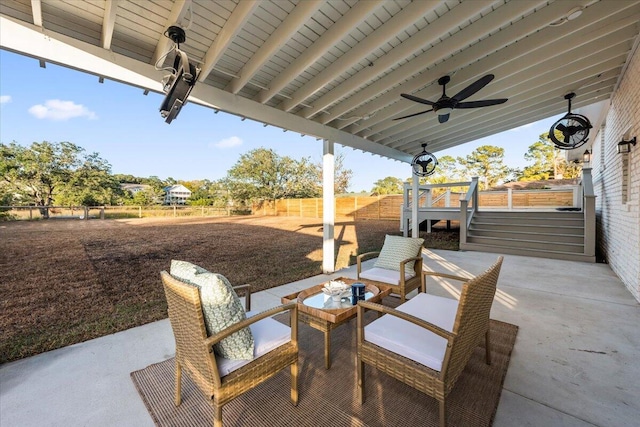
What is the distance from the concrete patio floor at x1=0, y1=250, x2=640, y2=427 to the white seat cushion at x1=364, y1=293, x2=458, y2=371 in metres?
0.57

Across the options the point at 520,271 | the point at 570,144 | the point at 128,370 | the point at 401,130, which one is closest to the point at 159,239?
the point at 128,370

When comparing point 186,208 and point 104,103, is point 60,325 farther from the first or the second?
point 104,103

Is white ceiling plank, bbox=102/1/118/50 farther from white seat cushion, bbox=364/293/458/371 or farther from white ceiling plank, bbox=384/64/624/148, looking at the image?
white ceiling plank, bbox=384/64/624/148

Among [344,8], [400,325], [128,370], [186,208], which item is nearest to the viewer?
[400,325]

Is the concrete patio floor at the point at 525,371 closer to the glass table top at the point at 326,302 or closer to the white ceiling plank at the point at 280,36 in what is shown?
the glass table top at the point at 326,302

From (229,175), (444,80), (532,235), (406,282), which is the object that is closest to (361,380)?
(406,282)

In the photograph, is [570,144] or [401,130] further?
[401,130]

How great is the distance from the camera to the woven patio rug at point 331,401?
1.53m

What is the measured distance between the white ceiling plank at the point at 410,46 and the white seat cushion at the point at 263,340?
3196 millimetres

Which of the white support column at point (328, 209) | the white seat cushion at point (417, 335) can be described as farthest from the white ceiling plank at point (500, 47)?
the white seat cushion at point (417, 335)

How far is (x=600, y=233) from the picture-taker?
19.1 feet

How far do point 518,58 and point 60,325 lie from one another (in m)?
6.63

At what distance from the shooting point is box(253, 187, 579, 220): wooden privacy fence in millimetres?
9891

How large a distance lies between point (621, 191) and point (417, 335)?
4974 mm
